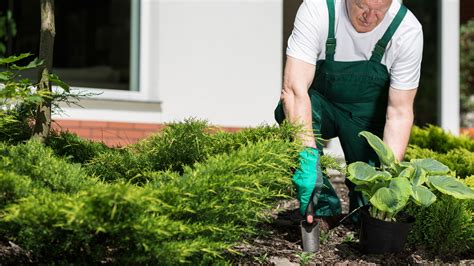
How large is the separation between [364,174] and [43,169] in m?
1.30

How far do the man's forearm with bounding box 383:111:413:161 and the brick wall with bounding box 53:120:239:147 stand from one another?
98.0 inches

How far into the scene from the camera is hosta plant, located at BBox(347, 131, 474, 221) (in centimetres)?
290

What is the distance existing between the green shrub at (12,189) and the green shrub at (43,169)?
82 millimetres

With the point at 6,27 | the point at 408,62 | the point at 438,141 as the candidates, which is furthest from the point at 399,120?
the point at 6,27

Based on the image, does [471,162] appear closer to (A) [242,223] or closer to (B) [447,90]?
(A) [242,223]

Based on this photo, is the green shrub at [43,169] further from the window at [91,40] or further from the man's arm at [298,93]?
the window at [91,40]

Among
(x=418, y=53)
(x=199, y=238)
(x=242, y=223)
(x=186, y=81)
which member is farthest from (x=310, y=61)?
(x=186, y=81)

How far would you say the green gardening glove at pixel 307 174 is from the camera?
118 inches

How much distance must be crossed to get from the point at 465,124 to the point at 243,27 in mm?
6217

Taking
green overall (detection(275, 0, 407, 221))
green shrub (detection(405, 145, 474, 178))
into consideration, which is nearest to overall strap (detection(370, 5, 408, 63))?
green overall (detection(275, 0, 407, 221))

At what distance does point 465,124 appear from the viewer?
11.3m

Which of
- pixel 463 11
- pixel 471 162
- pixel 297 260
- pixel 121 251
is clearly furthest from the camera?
pixel 463 11

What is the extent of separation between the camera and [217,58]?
6.19 meters

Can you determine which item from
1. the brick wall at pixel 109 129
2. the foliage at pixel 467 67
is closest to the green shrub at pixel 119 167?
the brick wall at pixel 109 129
